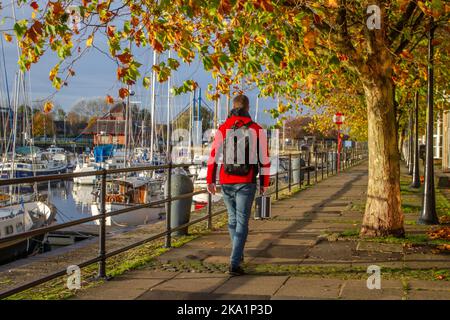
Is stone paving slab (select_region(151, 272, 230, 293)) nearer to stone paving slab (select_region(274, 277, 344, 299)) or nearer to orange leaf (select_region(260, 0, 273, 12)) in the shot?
stone paving slab (select_region(274, 277, 344, 299))

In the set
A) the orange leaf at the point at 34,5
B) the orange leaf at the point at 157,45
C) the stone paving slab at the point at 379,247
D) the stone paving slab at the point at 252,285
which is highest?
the orange leaf at the point at 34,5

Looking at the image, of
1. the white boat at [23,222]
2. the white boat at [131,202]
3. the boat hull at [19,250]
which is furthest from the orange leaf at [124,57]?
the white boat at [131,202]

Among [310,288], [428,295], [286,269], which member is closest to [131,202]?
[286,269]

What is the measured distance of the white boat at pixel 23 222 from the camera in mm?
18734

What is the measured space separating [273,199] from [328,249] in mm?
8635

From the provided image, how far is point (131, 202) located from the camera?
25.7m

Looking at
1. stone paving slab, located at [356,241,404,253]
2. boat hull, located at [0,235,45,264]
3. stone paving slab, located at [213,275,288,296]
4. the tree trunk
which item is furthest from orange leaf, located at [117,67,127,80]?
boat hull, located at [0,235,45,264]

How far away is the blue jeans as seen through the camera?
7.19 meters

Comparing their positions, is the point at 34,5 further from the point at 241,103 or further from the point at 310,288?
the point at 310,288

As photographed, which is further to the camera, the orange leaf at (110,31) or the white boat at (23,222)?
the white boat at (23,222)

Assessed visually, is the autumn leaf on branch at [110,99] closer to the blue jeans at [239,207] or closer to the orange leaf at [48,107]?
the orange leaf at [48,107]

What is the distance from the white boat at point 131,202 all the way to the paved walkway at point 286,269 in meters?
12.6
